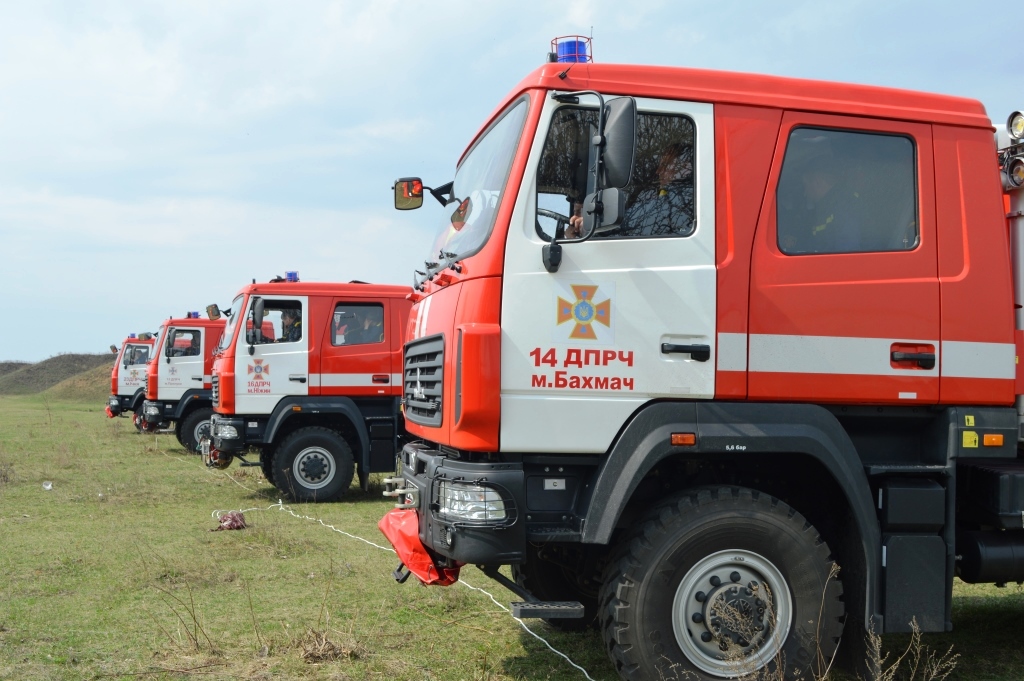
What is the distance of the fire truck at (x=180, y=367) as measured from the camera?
728 inches

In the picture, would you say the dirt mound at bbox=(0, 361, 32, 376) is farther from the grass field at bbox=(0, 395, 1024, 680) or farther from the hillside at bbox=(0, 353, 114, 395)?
the grass field at bbox=(0, 395, 1024, 680)

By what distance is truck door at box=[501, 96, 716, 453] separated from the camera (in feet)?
12.9

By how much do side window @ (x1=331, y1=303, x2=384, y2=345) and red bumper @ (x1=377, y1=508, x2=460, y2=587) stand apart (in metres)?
6.94

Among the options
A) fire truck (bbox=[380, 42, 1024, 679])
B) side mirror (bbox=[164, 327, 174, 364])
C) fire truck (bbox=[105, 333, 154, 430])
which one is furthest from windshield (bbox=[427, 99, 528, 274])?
fire truck (bbox=[105, 333, 154, 430])

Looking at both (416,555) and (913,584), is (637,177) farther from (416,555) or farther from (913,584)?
(913,584)

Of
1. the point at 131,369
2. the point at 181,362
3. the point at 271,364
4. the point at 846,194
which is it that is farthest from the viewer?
the point at 131,369

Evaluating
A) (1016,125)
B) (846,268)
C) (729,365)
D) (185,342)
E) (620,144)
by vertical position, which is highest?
(1016,125)

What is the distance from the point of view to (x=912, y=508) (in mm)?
4172

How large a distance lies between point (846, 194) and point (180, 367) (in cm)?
1680

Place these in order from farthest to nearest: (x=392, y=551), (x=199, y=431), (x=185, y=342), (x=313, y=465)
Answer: (x=185, y=342) → (x=199, y=431) → (x=313, y=465) → (x=392, y=551)

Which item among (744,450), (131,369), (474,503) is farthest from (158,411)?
(744,450)

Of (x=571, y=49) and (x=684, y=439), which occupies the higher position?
(x=571, y=49)

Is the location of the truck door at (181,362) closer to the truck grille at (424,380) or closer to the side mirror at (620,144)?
the truck grille at (424,380)

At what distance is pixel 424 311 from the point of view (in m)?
4.88
